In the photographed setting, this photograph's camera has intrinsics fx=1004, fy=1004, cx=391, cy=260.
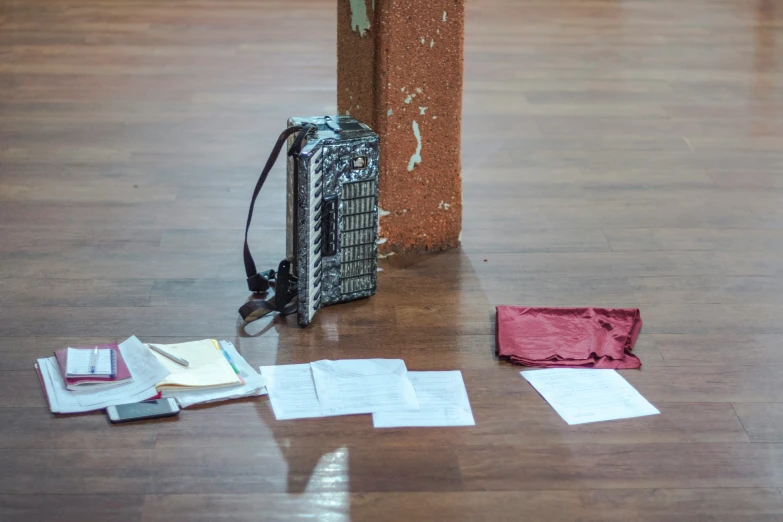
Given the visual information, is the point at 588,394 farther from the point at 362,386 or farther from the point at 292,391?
the point at 292,391

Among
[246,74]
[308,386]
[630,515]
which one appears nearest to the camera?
[630,515]

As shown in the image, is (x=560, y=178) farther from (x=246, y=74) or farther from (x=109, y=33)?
(x=109, y=33)

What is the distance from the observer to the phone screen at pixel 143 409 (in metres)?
2.41

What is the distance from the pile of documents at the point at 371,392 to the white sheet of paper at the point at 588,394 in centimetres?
22

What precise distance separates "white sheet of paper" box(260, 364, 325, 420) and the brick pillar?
2.52 ft

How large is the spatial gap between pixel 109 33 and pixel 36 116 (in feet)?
4.88

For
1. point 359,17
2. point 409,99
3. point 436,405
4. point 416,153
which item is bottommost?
point 436,405

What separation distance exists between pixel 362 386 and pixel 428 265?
0.78m

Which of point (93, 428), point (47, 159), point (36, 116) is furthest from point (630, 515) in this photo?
point (36, 116)

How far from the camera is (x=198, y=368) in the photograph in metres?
2.60

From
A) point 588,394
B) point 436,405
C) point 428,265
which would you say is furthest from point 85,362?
point 588,394

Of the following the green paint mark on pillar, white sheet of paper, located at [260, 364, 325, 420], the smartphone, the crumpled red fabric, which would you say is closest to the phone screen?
the smartphone

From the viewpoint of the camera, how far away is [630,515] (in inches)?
83.8

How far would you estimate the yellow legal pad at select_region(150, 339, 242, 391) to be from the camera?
252cm
